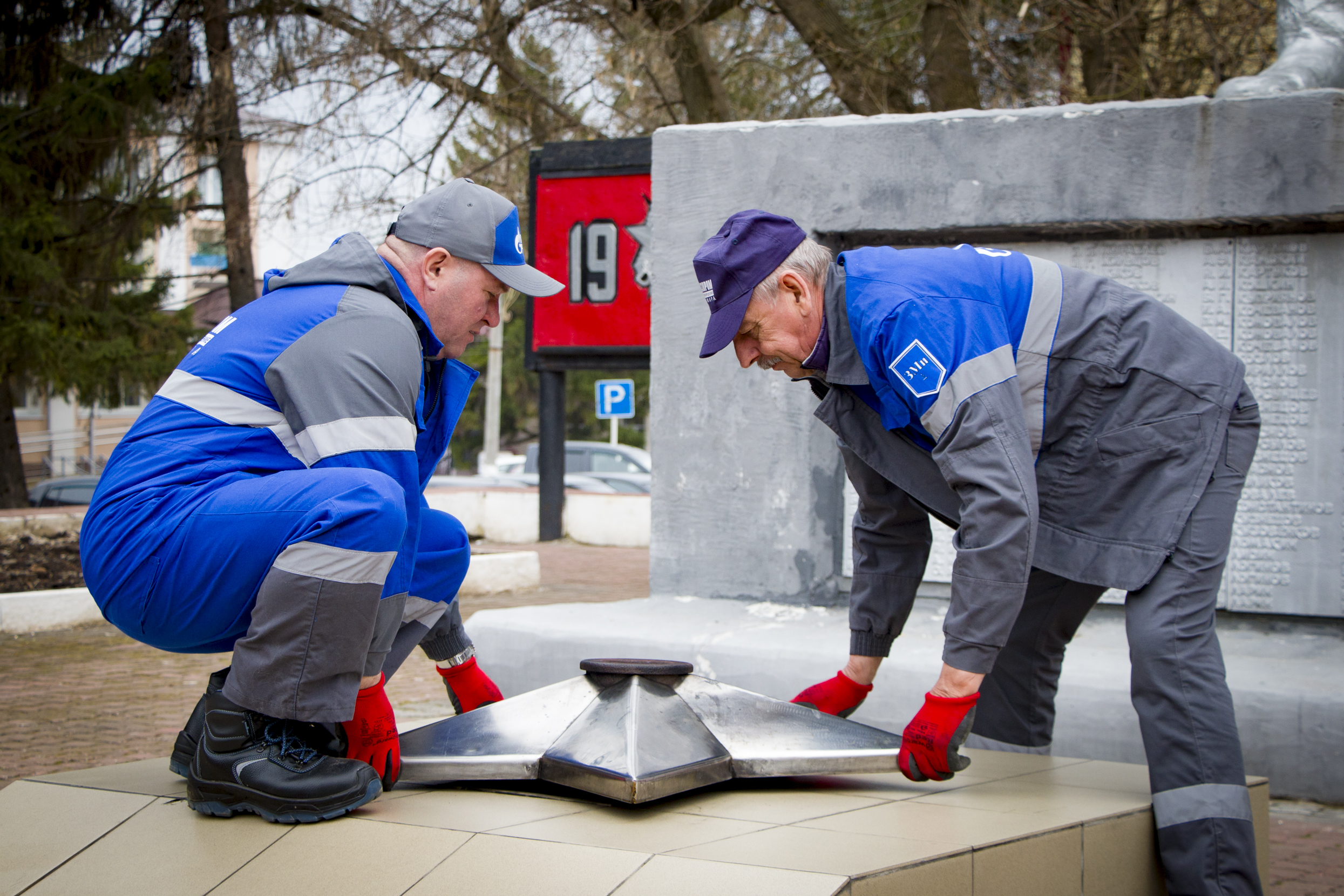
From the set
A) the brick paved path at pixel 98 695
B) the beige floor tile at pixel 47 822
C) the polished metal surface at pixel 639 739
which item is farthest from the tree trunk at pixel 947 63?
the beige floor tile at pixel 47 822

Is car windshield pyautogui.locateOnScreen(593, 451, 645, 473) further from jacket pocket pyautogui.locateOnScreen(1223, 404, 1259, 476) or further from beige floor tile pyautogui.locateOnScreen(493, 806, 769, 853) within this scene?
beige floor tile pyautogui.locateOnScreen(493, 806, 769, 853)

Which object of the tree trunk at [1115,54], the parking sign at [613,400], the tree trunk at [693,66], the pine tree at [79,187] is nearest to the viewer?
the tree trunk at [1115,54]

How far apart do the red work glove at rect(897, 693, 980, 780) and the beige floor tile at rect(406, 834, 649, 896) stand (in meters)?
0.65

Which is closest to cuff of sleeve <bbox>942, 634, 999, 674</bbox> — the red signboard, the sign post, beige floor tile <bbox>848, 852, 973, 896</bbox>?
beige floor tile <bbox>848, 852, 973, 896</bbox>

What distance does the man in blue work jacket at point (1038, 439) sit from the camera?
2100 millimetres

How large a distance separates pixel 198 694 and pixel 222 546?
3.35 meters

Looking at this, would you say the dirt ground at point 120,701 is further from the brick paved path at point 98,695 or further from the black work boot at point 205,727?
the black work boot at point 205,727

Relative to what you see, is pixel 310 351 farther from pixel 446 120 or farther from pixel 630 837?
pixel 446 120

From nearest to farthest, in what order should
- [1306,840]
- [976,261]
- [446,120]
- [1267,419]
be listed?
1. [976,261]
2. [1306,840]
3. [1267,419]
4. [446,120]

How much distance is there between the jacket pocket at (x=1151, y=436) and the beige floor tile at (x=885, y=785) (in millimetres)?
735

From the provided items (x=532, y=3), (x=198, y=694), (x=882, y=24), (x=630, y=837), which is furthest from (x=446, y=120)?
(x=630, y=837)

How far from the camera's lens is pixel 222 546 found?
197cm

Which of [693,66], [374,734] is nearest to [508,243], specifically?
[374,734]

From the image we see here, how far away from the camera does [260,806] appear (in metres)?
1.99
